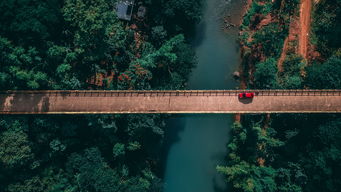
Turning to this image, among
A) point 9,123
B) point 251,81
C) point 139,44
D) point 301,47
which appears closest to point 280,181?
point 251,81

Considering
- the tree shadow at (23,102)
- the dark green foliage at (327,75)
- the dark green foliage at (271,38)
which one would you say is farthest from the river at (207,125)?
the tree shadow at (23,102)

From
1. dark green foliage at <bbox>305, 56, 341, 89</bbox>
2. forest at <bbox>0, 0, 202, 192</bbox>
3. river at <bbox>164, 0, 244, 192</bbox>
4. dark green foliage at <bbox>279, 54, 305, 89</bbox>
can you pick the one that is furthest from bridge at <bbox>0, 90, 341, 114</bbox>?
river at <bbox>164, 0, 244, 192</bbox>

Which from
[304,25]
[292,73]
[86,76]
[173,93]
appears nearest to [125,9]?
[86,76]

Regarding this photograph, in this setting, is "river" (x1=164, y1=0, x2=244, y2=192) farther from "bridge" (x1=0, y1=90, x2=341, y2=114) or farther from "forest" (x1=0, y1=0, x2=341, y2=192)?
"bridge" (x1=0, y1=90, x2=341, y2=114)

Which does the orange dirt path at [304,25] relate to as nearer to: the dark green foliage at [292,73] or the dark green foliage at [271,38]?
the dark green foliage at [292,73]

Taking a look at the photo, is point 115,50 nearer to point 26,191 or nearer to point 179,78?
point 179,78
